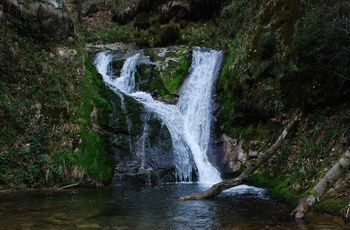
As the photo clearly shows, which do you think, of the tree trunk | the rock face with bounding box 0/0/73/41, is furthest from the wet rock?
the rock face with bounding box 0/0/73/41

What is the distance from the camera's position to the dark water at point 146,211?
19.2 ft

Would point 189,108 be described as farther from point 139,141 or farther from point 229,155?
point 229,155

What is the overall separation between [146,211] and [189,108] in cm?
893

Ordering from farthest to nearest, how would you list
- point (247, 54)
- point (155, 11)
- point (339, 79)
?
point (155, 11) → point (247, 54) → point (339, 79)

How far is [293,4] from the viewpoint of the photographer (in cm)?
1262

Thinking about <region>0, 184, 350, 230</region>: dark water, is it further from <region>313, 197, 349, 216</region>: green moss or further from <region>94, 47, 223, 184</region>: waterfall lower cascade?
<region>94, 47, 223, 184</region>: waterfall lower cascade

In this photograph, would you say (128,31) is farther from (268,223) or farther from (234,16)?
(268,223)

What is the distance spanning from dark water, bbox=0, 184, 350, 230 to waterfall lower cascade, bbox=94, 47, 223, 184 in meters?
2.87

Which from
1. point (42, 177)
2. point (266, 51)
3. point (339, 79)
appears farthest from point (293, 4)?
point (42, 177)

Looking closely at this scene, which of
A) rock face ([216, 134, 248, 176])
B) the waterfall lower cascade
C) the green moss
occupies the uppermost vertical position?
the waterfall lower cascade

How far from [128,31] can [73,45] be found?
10.6m

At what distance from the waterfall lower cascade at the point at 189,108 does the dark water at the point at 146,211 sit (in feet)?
9.41

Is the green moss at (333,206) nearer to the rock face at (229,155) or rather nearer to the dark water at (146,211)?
the dark water at (146,211)

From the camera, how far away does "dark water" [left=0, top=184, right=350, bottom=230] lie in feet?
19.2
